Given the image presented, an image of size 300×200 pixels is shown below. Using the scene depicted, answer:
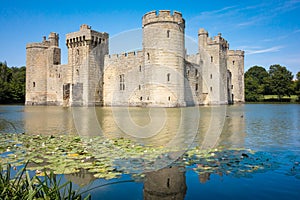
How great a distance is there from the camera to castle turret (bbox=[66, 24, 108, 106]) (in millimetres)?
26641

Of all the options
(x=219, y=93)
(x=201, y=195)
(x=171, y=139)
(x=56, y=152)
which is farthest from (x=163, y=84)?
(x=201, y=195)

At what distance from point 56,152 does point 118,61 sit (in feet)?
75.5

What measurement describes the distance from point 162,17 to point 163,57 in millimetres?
Answer: 3018

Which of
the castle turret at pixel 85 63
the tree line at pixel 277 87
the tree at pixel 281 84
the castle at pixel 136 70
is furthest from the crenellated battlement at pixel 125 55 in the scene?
the tree at pixel 281 84

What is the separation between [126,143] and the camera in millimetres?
5969

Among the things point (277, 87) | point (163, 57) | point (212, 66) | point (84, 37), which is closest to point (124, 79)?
point (84, 37)

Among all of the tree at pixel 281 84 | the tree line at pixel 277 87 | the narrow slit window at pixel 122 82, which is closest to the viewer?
the narrow slit window at pixel 122 82

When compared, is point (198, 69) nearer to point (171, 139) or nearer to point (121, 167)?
point (171, 139)

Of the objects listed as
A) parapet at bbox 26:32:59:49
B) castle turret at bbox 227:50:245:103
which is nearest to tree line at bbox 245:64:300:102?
castle turret at bbox 227:50:245:103

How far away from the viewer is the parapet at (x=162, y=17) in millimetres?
20984

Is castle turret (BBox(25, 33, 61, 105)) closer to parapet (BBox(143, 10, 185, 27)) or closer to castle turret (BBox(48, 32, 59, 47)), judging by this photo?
castle turret (BBox(48, 32, 59, 47))

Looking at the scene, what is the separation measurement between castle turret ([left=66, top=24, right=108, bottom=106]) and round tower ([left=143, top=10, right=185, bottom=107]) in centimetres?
738

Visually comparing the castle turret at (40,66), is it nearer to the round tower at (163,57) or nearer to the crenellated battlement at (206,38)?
the round tower at (163,57)

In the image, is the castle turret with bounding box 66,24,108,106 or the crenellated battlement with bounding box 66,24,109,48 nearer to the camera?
the crenellated battlement with bounding box 66,24,109,48
